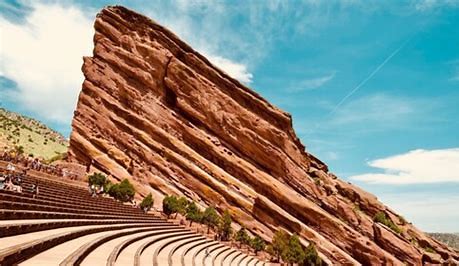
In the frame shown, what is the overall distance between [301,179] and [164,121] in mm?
20583

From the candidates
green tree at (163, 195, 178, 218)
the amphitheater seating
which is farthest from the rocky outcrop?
the amphitheater seating

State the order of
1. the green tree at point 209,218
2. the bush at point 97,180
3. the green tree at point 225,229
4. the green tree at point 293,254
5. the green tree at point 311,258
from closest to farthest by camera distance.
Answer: the bush at point 97,180, the green tree at point 293,254, the green tree at point 225,229, the green tree at point 311,258, the green tree at point 209,218

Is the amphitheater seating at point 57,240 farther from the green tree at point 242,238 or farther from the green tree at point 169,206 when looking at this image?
the green tree at point 242,238

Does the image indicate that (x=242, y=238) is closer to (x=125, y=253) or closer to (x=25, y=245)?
(x=125, y=253)

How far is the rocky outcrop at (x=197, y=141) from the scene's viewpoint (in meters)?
47.3

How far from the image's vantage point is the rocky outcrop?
4728 cm

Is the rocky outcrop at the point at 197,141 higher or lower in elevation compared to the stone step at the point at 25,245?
higher

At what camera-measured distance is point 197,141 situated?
167 ft

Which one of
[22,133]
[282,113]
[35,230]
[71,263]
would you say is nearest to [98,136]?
[282,113]

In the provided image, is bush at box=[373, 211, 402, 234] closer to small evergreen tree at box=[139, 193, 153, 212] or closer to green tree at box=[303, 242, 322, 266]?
green tree at box=[303, 242, 322, 266]

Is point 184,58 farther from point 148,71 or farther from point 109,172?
point 109,172

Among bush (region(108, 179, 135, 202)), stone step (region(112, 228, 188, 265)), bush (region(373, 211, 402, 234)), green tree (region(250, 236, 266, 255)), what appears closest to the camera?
stone step (region(112, 228, 188, 265))

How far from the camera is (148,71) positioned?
170ft

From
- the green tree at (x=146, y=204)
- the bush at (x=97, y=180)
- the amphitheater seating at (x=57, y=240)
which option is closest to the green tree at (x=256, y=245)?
the green tree at (x=146, y=204)
